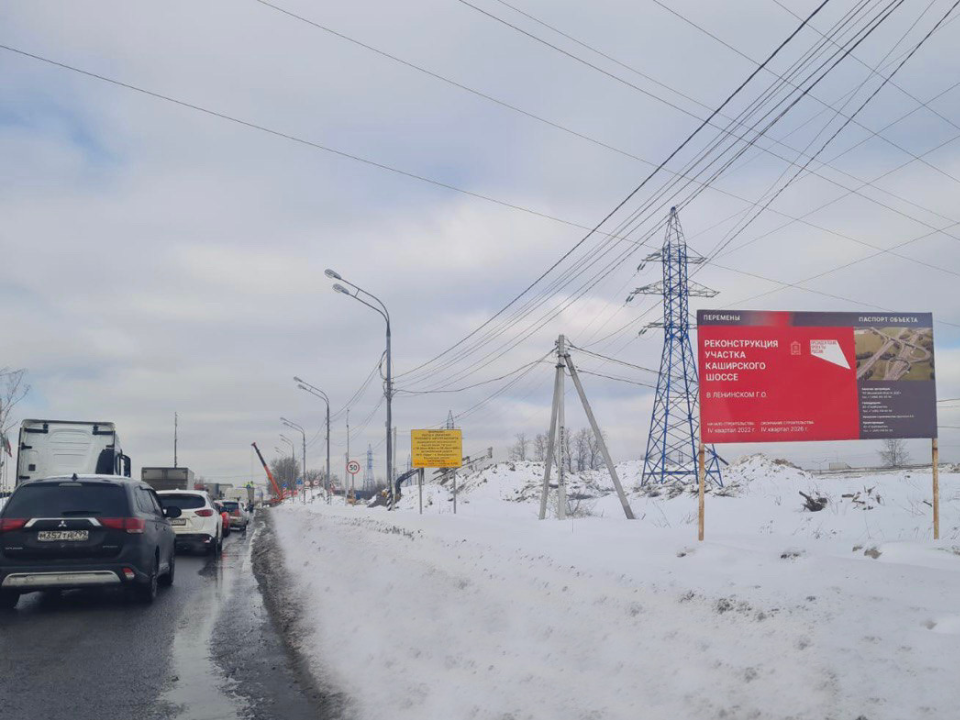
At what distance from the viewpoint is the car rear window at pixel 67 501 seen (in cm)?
1040

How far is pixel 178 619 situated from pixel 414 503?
51.2m

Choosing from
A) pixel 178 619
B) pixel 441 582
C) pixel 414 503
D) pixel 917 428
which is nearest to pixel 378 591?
pixel 441 582

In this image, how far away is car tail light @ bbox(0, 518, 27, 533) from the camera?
10.2 metres

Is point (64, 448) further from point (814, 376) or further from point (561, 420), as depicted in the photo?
point (814, 376)

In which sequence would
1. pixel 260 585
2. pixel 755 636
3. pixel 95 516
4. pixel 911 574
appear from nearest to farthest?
pixel 755 636 → pixel 911 574 → pixel 95 516 → pixel 260 585

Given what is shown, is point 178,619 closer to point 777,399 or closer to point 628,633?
point 628,633

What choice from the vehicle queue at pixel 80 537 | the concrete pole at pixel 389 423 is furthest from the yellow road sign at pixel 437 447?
the vehicle queue at pixel 80 537

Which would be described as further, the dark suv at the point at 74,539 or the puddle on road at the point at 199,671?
the dark suv at the point at 74,539

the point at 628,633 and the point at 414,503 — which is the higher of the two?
the point at 628,633

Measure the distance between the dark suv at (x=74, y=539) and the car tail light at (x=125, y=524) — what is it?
1 centimetres

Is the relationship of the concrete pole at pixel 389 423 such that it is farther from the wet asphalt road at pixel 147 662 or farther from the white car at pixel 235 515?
the wet asphalt road at pixel 147 662

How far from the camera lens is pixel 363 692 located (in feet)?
19.8

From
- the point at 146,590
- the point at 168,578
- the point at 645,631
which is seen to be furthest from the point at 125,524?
the point at 645,631

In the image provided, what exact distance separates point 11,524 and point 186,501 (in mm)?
10231
